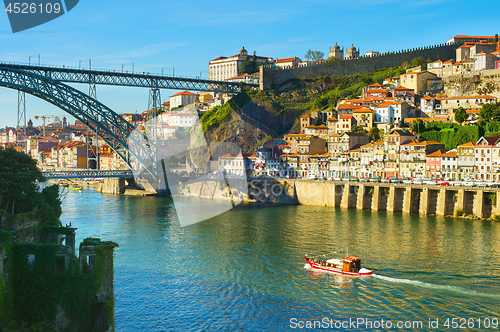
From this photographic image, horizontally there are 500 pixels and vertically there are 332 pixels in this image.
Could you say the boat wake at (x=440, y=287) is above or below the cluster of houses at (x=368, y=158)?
below

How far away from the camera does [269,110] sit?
73.9 meters

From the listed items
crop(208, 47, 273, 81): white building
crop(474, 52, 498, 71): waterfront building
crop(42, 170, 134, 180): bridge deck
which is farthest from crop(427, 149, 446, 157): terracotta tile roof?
crop(208, 47, 273, 81): white building

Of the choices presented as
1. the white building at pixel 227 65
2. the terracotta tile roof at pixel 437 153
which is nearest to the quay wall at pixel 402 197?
the terracotta tile roof at pixel 437 153

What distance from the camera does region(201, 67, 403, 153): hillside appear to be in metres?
71.6

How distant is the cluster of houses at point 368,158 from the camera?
43.0 m

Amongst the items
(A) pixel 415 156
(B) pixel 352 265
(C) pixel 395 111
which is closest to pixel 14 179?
(B) pixel 352 265

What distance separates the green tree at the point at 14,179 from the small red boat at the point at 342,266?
1245 cm

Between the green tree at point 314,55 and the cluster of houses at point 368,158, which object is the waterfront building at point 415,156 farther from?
the green tree at point 314,55

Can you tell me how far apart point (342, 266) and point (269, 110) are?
52.3 m

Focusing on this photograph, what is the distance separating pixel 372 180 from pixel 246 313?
31625 millimetres

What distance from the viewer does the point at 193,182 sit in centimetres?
5981

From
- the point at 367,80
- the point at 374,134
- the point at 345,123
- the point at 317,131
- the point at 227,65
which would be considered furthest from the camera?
the point at 227,65

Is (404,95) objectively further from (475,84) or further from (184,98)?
(184,98)

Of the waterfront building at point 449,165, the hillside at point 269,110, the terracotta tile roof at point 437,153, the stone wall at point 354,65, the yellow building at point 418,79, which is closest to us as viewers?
the waterfront building at point 449,165
